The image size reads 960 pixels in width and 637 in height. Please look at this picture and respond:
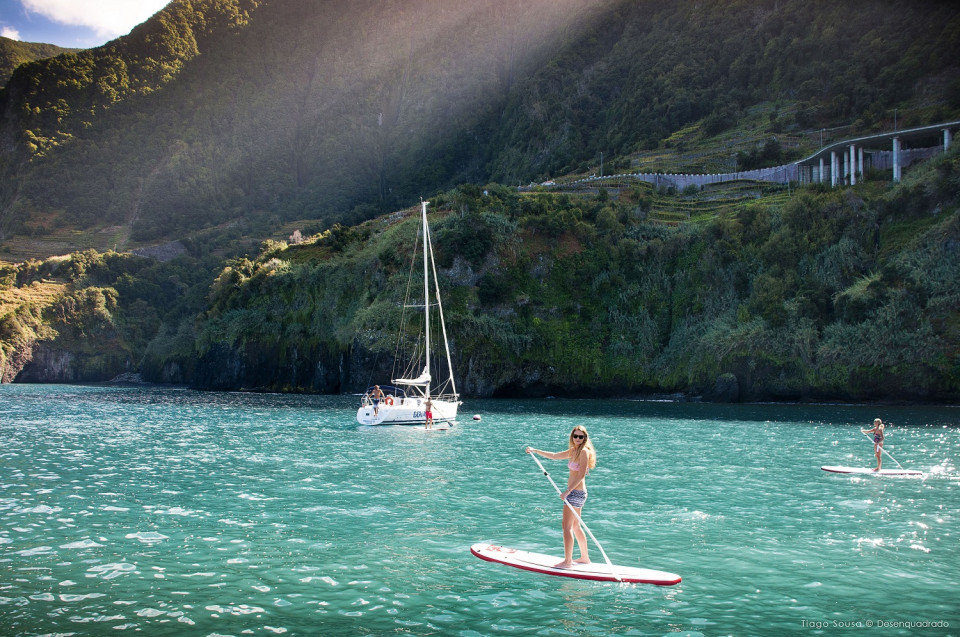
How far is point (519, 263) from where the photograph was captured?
264 feet

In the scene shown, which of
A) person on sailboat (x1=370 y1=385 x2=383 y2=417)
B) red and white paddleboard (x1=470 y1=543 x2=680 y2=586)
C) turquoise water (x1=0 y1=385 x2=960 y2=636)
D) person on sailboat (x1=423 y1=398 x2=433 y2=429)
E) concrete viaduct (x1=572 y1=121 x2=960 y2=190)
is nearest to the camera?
turquoise water (x1=0 y1=385 x2=960 y2=636)

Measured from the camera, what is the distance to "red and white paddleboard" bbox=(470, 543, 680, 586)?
12875 mm

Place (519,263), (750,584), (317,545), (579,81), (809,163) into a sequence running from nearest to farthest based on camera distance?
(750,584) < (317,545) < (519,263) < (809,163) < (579,81)

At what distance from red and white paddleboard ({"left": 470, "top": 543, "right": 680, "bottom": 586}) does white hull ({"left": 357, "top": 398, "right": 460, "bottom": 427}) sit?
1189 inches

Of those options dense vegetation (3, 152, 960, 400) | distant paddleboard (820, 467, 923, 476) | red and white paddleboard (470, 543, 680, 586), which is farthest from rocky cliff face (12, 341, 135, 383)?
red and white paddleboard (470, 543, 680, 586)

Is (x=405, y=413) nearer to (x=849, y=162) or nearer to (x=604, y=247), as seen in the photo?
(x=604, y=247)

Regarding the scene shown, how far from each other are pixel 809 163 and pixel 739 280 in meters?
30.8

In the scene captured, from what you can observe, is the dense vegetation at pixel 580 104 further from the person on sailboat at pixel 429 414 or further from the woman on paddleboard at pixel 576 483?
the woman on paddleboard at pixel 576 483

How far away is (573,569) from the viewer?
43.7ft

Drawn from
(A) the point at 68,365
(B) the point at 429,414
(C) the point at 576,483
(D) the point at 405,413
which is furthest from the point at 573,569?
(A) the point at 68,365

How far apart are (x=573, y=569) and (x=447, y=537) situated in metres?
3.76

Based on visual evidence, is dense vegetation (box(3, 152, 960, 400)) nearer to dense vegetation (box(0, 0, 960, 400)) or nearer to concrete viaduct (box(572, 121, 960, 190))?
dense vegetation (box(0, 0, 960, 400))

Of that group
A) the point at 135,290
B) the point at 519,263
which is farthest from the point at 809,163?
the point at 135,290

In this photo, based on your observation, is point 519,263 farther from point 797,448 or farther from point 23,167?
point 23,167
